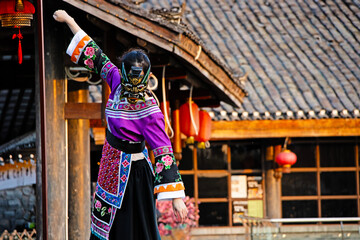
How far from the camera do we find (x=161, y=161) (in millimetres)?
4656

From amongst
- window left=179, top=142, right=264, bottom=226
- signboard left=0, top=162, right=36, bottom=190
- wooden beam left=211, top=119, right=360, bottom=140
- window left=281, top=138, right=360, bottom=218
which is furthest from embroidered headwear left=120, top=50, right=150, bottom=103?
window left=281, top=138, right=360, bottom=218

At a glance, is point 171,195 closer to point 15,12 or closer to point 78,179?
point 15,12

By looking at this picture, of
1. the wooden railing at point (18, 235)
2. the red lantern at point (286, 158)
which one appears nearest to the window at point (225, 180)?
the red lantern at point (286, 158)

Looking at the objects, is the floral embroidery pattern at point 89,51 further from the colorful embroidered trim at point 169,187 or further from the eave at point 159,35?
the eave at point 159,35

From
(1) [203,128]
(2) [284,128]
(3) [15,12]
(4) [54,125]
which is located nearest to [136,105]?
(3) [15,12]

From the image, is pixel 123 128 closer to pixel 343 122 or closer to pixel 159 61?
pixel 159 61

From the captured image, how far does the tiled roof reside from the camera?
46.2 ft

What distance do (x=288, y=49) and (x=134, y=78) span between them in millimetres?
11643

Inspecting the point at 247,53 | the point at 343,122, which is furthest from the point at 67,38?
the point at 247,53

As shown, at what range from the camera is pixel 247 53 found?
15.8 m

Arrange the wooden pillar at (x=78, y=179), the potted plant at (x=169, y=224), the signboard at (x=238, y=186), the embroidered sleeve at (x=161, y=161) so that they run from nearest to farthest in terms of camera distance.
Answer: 1. the embroidered sleeve at (x=161, y=161)
2. the wooden pillar at (x=78, y=179)
3. the potted plant at (x=169, y=224)
4. the signboard at (x=238, y=186)

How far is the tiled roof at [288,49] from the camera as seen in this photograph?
1407cm

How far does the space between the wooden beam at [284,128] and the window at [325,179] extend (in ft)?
3.37

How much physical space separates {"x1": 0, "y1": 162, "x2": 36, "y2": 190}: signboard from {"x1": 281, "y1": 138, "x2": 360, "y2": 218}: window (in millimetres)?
5149
